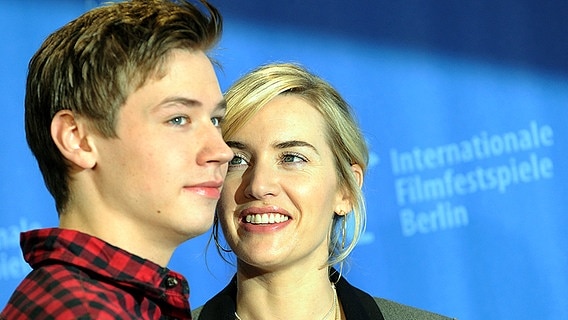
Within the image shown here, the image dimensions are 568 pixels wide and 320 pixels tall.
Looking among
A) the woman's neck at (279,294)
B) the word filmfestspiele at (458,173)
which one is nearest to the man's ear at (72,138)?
the woman's neck at (279,294)

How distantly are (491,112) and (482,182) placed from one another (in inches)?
9.8

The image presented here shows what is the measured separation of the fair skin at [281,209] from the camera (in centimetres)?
202

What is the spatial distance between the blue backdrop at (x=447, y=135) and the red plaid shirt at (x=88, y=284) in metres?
1.51

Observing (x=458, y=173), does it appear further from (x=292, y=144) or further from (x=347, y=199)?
(x=292, y=144)

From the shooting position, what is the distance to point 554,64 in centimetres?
370

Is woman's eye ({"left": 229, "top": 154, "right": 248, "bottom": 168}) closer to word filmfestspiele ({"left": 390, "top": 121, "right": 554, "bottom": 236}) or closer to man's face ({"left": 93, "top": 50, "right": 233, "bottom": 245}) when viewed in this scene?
man's face ({"left": 93, "top": 50, "right": 233, "bottom": 245})

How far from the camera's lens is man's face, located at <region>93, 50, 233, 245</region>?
4.37 feet

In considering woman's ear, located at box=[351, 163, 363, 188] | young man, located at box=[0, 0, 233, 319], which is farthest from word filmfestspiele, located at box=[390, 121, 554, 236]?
young man, located at box=[0, 0, 233, 319]

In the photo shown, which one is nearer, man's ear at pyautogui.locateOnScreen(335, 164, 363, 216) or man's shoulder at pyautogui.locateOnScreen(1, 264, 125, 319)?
man's shoulder at pyautogui.locateOnScreen(1, 264, 125, 319)

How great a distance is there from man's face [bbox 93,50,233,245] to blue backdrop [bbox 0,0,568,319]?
4.93ft

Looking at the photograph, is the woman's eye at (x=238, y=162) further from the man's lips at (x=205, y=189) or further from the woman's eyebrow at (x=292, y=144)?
the man's lips at (x=205, y=189)

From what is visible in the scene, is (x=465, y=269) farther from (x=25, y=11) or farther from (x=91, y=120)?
(x=91, y=120)

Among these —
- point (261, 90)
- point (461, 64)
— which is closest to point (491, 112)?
point (461, 64)

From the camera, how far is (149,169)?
133 centimetres
